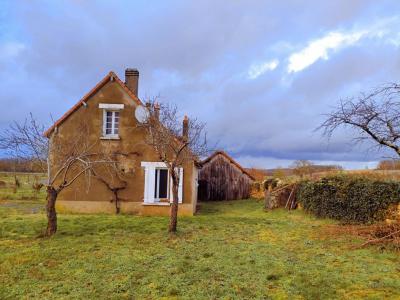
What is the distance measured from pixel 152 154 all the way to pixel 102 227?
5.42 meters

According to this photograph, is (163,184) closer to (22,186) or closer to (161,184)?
(161,184)

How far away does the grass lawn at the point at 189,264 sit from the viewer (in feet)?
24.0

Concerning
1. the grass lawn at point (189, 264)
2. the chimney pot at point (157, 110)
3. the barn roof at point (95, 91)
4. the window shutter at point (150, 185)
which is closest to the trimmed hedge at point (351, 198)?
the grass lawn at point (189, 264)

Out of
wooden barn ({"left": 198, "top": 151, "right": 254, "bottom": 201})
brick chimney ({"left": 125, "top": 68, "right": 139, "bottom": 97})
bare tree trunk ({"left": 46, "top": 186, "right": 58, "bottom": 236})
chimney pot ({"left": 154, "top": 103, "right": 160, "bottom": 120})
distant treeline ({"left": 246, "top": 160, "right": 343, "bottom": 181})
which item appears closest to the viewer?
bare tree trunk ({"left": 46, "top": 186, "right": 58, "bottom": 236})

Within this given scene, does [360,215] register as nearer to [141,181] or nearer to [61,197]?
[141,181]

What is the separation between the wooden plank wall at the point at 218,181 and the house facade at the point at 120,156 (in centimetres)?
1068

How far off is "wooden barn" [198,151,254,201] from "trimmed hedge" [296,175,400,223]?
10899 millimetres

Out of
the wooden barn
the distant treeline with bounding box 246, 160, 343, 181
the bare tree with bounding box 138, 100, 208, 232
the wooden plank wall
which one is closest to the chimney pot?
the bare tree with bounding box 138, 100, 208, 232

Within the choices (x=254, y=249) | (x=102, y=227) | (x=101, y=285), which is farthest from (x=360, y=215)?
(x=101, y=285)

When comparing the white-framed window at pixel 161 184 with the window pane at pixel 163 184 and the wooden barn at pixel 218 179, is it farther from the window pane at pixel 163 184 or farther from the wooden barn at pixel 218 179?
the wooden barn at pixel 218 179

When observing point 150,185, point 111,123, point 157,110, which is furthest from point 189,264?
point 111,123

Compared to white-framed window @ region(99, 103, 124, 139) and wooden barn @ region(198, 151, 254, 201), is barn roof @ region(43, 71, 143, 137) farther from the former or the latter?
Result: wooden barn @ region(198, 151, 254, 201)

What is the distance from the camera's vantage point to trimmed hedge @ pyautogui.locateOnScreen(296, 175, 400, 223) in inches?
584

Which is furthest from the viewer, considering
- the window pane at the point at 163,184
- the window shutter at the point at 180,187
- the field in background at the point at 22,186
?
the field in background at the point at 22,186
